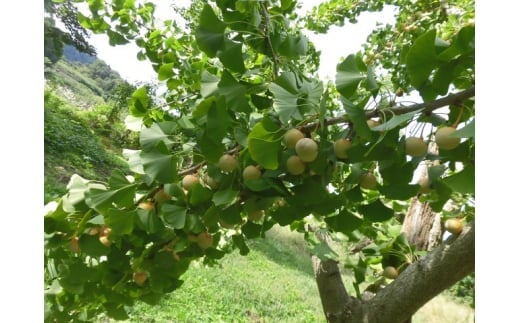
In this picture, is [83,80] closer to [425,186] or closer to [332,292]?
[332,292]

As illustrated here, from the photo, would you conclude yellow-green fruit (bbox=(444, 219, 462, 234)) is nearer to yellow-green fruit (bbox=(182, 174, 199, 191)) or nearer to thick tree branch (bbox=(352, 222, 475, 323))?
thick tree branch (bbox=(352, 222, 475, 323))

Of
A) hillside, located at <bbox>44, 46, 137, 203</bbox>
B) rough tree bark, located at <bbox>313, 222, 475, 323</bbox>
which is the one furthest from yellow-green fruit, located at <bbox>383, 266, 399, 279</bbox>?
hillside, located at <bbox>44, 46, 137, 203</bbox>

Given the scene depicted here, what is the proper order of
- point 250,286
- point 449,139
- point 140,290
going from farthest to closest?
point 250,286 < point 140,290 < point 449,139

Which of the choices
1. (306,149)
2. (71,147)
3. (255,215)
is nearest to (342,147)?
(306,149)

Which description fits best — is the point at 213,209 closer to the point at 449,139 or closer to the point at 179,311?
the point at 449,139

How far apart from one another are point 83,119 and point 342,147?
6532 mm

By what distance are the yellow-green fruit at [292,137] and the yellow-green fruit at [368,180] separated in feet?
0.28

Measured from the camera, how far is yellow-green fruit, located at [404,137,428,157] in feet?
1.17

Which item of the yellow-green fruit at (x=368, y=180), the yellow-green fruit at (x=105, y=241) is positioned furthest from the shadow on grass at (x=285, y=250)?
the yellow-green fruit at (x=368, y=180)

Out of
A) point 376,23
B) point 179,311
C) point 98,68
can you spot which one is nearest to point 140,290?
point 376,23

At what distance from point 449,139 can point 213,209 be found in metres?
0.25

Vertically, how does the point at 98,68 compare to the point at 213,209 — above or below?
above

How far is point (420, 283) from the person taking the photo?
68 centimetres
